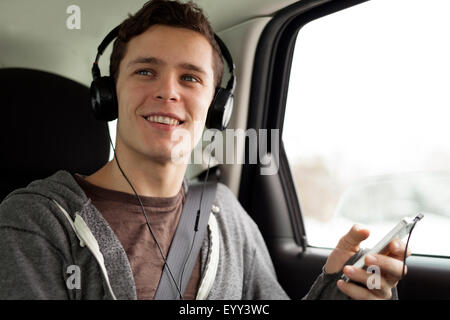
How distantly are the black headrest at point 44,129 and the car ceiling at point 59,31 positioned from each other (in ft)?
0.13

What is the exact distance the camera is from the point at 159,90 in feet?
3.42

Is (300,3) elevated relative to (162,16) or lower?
elevated

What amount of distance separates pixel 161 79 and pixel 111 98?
139 millimetres

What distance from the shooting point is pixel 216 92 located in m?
1.17

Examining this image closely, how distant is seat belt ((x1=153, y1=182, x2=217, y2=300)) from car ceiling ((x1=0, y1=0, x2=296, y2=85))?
0.46 metres

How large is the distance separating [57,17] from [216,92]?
49 centimetres

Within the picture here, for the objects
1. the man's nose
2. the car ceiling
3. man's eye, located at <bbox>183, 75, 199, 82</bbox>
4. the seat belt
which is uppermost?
the car ceiling

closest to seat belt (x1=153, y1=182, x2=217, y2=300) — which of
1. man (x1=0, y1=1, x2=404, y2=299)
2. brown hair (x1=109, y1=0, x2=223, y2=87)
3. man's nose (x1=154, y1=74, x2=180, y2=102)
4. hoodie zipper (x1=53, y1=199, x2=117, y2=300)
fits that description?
man (x1=0, y1=1, x2=404, y2=299)

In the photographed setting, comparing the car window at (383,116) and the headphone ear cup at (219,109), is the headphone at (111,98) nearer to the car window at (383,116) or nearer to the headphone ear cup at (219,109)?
the headphone ear cup at (219,109)

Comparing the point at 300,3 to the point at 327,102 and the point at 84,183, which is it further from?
the point at 84,183

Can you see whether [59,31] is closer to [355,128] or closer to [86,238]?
[86,238]

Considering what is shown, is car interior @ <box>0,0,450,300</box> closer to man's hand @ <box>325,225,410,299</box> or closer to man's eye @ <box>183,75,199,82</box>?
man's eye @ <box>183,75,199,82</box>

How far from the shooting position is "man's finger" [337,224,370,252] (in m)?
0.85

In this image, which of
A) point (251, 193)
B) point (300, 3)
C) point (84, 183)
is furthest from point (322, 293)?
point (300, 3)
